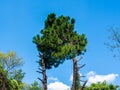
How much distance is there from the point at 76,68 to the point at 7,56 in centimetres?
2931

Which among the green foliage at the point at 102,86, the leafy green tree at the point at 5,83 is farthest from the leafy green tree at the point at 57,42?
the green foliage at the point at 102,86

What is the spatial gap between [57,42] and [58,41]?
25 cm

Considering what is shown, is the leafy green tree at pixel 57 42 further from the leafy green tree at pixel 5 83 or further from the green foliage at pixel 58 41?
the leafy green tree at pixel 5 83

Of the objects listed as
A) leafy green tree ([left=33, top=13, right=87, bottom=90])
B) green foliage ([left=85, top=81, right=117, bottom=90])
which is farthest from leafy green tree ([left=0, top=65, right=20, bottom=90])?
green foliage ([left=85, top=81, right=117, bottom=90])

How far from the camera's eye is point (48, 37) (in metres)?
46.2

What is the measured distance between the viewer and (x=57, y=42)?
1761 inches

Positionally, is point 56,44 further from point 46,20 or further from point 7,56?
point 7,56

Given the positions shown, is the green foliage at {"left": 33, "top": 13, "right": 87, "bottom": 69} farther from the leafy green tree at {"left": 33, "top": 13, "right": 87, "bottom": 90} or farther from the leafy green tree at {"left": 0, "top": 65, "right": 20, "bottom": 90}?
the leafy green tree at {"left": 0, "top": 65, "right": 20, "bottom": 90}

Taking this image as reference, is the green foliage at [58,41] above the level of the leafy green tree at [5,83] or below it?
above

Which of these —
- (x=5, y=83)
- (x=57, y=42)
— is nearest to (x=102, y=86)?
(x=57, y=42)

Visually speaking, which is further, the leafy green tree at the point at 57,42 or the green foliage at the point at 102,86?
the green foliage at the point at 102,86

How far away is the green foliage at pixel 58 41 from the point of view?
44.0m

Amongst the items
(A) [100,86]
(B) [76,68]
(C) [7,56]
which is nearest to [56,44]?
(B) [76,68]

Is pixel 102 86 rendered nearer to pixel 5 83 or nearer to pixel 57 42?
pixel 57 42
